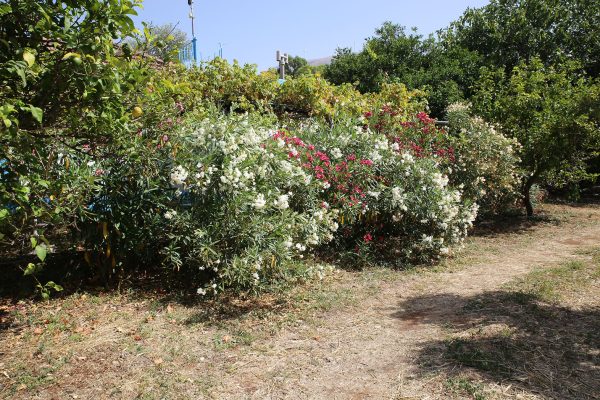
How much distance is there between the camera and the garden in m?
3.46

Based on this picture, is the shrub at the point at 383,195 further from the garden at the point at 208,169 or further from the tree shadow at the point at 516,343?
the tree shadow at the point at 516,343

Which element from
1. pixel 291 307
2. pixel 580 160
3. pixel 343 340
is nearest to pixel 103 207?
pixel 291 307

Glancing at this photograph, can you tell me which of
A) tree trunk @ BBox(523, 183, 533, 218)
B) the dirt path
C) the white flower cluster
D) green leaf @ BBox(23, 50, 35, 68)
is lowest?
the dirt path

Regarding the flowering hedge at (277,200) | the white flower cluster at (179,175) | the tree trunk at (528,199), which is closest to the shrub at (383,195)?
the flowering hedge at (277,200)

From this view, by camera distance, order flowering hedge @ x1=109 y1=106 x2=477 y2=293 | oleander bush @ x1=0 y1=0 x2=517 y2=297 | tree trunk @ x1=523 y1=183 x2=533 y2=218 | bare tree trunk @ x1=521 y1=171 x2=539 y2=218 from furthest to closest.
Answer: tree trunk @ x1=523 y1=183 x2=533 y2=218, bare tree trunk @ x1=521 y1=171 x2=539 y2=218, flowering hedge @ x1=109 y1=106 x2=477 y2=293, oleander bush @ x1=0 y1=0 x2=517 y2=297

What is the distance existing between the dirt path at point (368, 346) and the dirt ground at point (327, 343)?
0.01m

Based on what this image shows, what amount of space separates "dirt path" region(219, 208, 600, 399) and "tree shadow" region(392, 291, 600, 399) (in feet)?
0.16

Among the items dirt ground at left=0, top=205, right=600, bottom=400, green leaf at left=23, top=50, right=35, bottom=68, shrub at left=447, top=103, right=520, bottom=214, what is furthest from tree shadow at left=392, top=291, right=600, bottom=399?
shrub at left=447, top=103, right=520, bottom=214

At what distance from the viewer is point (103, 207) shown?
16.7ft

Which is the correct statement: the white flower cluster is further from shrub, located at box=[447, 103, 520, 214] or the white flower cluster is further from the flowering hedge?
shrub, located at box=[447, 103, 520, 214]

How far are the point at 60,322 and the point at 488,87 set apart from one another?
9610 mm

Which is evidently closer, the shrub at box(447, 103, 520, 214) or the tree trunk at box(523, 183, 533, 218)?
the shrub at box(447, 103, 520, 214)

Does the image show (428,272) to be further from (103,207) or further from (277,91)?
(277,91)

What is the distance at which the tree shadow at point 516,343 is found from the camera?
3.56 meters
